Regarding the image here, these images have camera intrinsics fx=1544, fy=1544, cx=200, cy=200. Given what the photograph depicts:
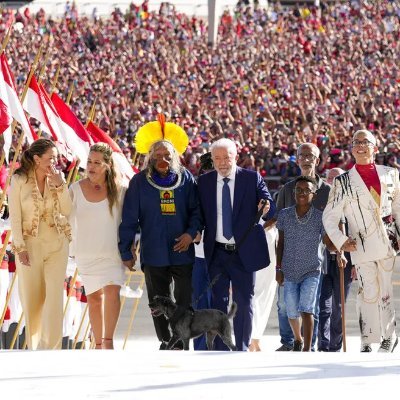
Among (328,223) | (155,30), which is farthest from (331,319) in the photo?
(155,30)

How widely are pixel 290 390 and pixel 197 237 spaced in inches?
100

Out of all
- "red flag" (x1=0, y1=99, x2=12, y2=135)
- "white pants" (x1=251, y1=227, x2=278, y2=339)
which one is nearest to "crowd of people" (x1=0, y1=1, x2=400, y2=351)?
"white pants" (x1=251, y1=227, x2=278, y2=339)

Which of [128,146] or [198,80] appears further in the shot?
[198,80]

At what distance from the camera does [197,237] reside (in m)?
10.9

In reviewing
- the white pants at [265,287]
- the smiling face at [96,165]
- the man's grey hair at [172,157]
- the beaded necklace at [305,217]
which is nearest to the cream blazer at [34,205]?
the smiling face at [96,165]

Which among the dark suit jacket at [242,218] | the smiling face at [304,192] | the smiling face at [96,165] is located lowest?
the dark suit jacket at [242,218]

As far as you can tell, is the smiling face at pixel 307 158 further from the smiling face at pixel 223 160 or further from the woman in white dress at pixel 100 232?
the woman in white dress at pixel 100 232

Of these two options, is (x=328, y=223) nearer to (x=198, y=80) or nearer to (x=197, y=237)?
(x=197, y=237)

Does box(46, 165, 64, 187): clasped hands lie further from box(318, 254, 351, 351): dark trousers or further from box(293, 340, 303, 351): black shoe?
box(318, 254, 351, 351): dark trousers

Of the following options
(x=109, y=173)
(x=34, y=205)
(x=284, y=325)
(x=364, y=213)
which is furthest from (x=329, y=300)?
(x=34, y=205)

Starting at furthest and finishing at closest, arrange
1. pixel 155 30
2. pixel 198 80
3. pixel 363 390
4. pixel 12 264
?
pixel 155 30, pixel 198 80, pixel 12 264, pixel 363 390

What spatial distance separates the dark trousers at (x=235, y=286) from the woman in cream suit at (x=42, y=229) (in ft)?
3.60

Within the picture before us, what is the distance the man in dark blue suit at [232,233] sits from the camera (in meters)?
11.1

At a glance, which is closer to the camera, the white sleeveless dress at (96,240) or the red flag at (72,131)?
the white sleeveless dress at (96,240)
